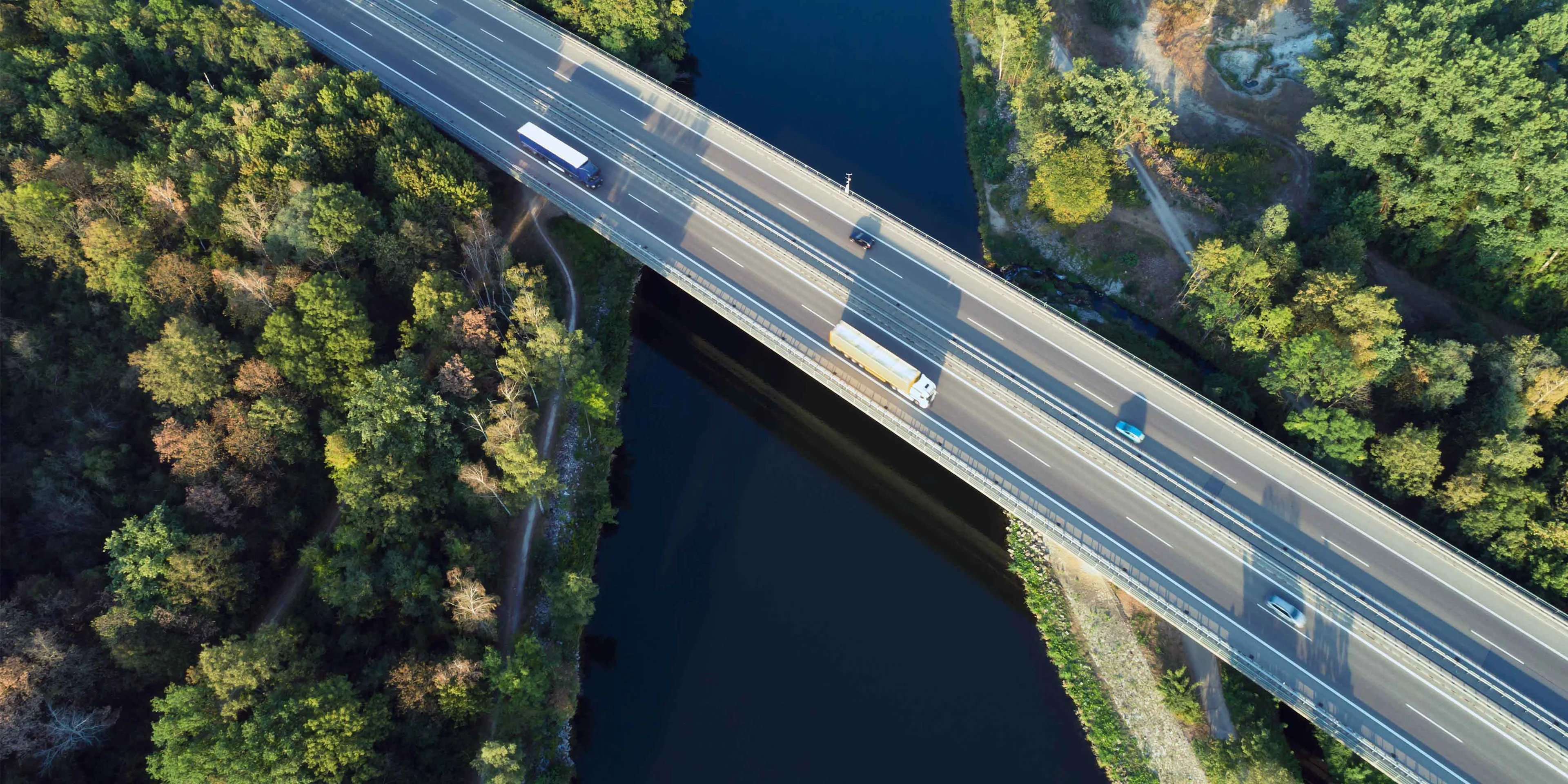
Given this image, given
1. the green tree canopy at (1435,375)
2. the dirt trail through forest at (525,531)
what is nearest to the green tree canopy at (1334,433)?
the green tree canopy at (1435,375)

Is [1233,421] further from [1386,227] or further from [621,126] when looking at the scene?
[621,126]

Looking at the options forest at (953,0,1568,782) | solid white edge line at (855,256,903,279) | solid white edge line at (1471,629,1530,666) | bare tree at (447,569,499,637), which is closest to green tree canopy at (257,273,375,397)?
bare tree at (447,569,499,637)

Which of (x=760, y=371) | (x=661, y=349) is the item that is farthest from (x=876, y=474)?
(x=661, y=349)

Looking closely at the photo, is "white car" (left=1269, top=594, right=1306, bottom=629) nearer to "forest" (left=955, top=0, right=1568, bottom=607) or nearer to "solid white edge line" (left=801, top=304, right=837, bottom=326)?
"forest" (left=955, top=0, right=1568, bottom=607)

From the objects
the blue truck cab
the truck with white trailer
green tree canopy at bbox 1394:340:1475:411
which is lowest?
the truck with white trailer

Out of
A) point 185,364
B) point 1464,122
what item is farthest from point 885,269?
point 185,364
